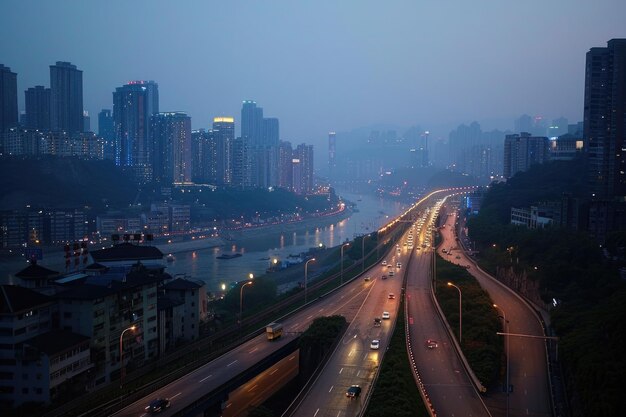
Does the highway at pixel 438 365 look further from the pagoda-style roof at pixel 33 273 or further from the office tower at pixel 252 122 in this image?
the office tower at pixel 252 122

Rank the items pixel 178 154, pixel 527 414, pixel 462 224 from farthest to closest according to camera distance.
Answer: pixel 178 154
pixel 462 224
pixel 527 414

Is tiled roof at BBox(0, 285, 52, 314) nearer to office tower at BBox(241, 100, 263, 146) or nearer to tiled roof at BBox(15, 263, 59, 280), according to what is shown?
tiled roof at BBox(15, 263, 59, 280)

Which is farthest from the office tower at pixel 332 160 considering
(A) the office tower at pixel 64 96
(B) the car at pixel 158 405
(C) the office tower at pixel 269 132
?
(B) the car at pixel 158 405

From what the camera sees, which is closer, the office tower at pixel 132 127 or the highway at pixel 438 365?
the highway at pixel 438 365

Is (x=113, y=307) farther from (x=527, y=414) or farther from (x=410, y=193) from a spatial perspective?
(x=410, y=193)

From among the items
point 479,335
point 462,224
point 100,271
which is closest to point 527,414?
point 479,335
